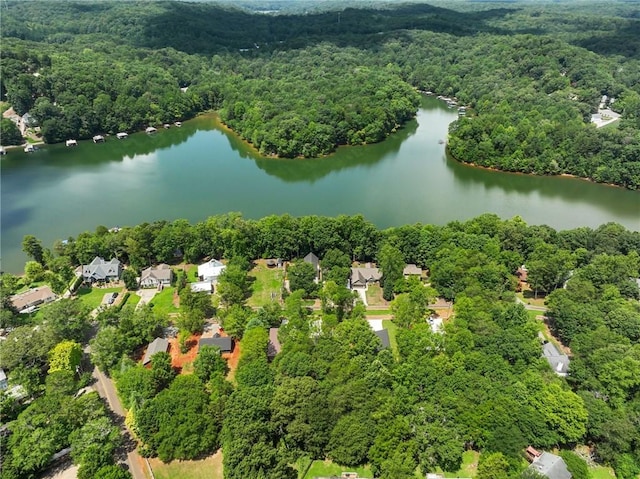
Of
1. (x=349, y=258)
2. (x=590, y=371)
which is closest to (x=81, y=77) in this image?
(x=349, y=258)

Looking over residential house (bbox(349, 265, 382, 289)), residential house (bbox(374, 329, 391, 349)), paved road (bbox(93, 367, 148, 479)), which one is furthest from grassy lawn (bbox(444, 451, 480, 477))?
residential house (bbox(349, 265, 382, 289))

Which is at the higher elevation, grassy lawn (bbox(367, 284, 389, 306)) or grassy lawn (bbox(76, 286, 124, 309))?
grassy lawn (bbox(76, 286, 124, 309))

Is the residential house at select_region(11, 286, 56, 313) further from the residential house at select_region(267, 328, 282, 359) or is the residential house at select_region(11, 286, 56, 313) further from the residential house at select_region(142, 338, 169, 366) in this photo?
the residential house at select_region(267, 328, 282, 359)

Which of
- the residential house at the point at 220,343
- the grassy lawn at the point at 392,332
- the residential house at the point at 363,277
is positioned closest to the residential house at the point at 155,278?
the residential house at the point at 220,343

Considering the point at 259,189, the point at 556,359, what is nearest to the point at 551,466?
the point at 556,359

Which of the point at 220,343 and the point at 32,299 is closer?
the point at 220,343

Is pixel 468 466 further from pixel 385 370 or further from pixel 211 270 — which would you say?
pixel 211 270
